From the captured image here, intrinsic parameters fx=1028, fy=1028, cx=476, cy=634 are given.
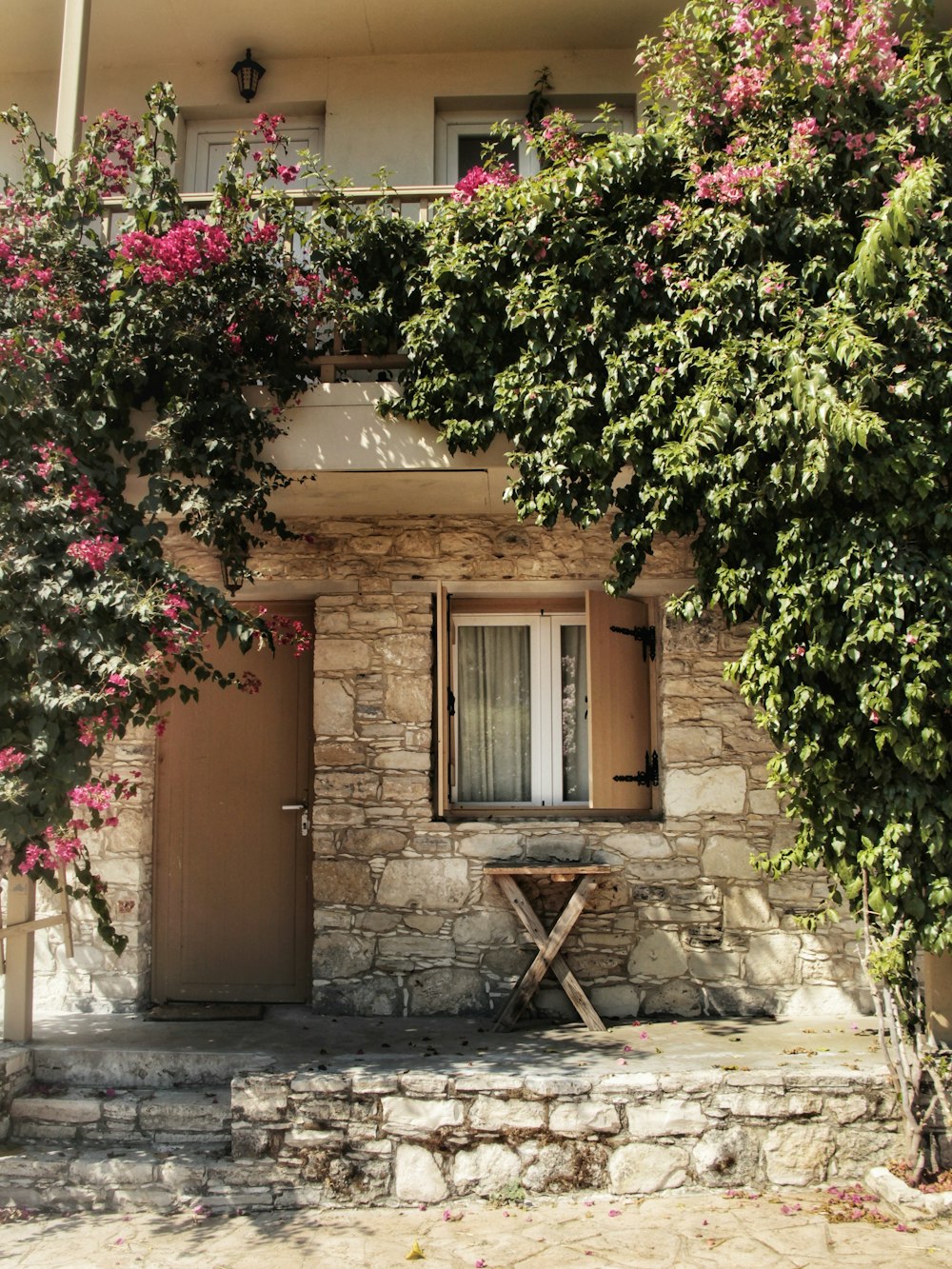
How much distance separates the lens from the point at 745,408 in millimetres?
4652

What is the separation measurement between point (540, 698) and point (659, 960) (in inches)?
65.8

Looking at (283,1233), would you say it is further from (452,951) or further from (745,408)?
(745,408)

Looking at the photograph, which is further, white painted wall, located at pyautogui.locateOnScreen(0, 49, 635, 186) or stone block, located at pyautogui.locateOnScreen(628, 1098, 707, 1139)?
white painted wall, located at pyautogui.locateOnScreen(0, 49, 635, 186)

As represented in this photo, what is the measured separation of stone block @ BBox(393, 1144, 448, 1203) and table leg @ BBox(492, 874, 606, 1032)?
104 cm

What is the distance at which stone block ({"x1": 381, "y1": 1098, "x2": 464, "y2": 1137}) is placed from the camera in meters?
4.53

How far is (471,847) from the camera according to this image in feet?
19.4

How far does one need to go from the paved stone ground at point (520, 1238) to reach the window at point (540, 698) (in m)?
2.21

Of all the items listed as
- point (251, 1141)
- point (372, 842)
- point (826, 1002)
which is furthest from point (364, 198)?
point (826, 1002)

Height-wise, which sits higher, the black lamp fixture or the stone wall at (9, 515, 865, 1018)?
the black lamp fixture

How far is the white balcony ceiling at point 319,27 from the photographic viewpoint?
22.4 ft

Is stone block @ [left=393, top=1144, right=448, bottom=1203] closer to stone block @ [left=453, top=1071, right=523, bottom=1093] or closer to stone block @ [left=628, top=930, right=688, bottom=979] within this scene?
stone block @ [left=453, top=1071, right=523, bottom=1093]

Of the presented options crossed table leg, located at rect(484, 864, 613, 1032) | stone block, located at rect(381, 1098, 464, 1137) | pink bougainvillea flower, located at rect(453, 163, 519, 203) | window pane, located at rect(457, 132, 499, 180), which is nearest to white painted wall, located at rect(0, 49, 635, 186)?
window pane, located at rect(457, 132, 499, 180)

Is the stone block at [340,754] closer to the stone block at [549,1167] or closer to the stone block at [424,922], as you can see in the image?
the stone block at [424,922]

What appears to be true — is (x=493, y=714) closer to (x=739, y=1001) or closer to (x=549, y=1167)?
(x=739, y=1001)
